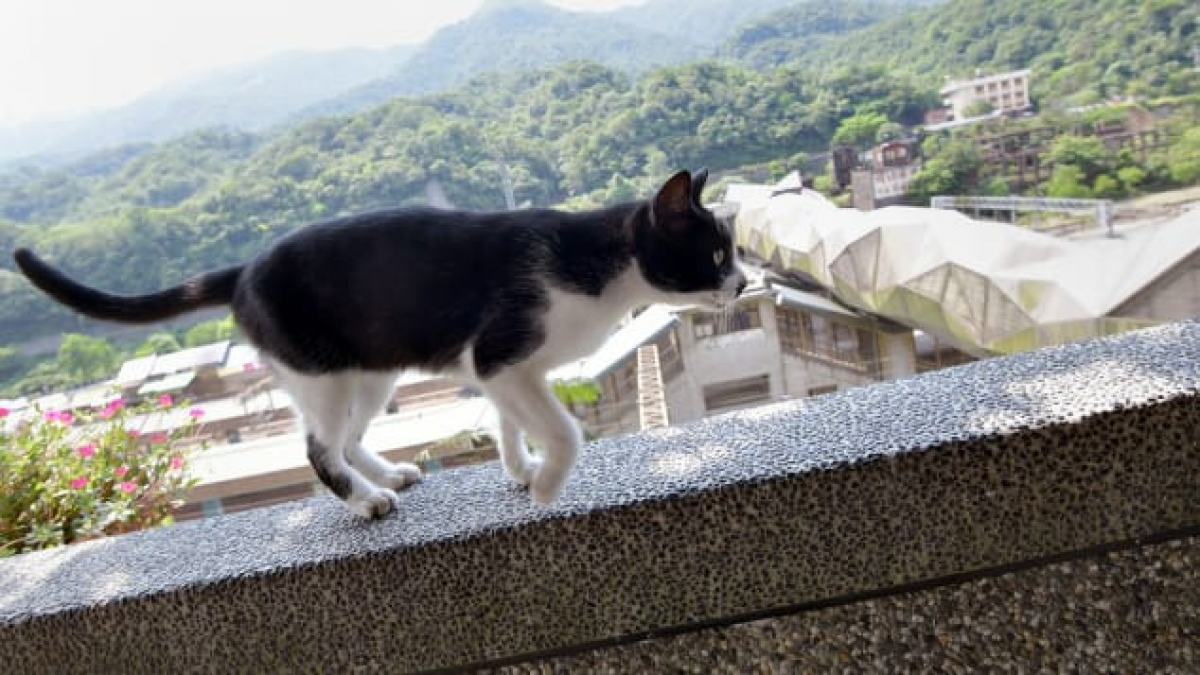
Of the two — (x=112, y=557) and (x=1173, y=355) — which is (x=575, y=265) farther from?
(x=112, y=557)

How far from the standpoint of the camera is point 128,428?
6.31 ft

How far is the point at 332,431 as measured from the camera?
1133mm

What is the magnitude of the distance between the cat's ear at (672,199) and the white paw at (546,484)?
35 cm

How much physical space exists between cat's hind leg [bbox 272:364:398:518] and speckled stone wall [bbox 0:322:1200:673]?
0.04 m

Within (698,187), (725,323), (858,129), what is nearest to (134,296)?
(698,187)

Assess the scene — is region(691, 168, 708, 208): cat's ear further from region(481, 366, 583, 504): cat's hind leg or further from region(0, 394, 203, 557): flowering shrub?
region(0, 394, 203, 557): flowering shrub

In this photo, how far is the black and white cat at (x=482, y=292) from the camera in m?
1.02

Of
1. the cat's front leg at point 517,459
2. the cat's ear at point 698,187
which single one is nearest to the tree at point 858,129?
the cat's ear at point 698,187

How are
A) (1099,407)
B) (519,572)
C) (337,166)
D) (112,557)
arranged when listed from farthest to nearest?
1. (337,166)
2. (112,557)
3. (519,572)
4. (1099,407)

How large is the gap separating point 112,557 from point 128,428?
711mm

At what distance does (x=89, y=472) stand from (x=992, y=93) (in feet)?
7.57

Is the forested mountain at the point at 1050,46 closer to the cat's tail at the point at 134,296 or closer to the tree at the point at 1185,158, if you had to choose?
the tree at the point at 1185,158

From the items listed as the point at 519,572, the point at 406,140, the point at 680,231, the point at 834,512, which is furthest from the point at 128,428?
Answer: the point at 834,512

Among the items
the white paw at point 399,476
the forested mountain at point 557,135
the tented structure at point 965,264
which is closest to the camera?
the white paw at point 399,476
